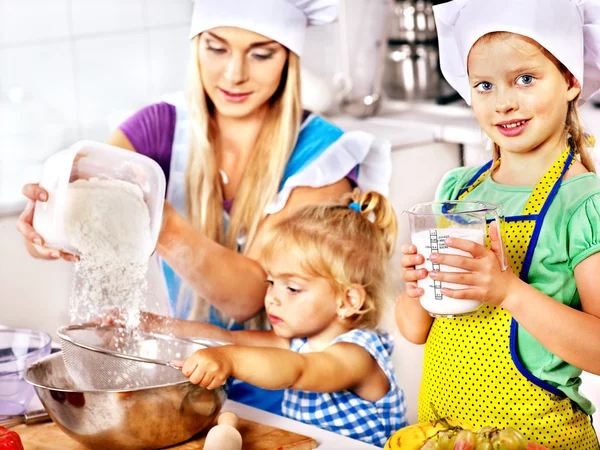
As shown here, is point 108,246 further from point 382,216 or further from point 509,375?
point 509,375

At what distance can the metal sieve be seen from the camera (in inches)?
44.9

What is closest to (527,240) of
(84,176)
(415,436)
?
(415,436)

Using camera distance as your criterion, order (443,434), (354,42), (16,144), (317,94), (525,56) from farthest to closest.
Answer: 1. (354,42)
2. (317,94)
3. (16,144)
4. (525,56)
5. (443,434)

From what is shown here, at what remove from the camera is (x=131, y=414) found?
1.06 m

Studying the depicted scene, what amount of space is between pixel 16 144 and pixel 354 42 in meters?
1.21

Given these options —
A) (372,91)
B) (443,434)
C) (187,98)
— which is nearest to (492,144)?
(443,434)

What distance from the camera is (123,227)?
1274 millimetres

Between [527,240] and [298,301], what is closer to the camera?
[527,240]

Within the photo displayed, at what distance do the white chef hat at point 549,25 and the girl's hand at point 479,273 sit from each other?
0.22 metres

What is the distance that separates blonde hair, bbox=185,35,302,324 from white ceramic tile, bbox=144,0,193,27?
1.11 meters

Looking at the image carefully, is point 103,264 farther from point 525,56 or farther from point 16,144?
point 16,144

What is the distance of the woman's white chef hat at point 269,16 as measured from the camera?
5.25 ft

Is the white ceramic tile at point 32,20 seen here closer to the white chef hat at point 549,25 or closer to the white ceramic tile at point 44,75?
the white ceramic tile at point 44,75

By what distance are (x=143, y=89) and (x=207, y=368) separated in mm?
1828
